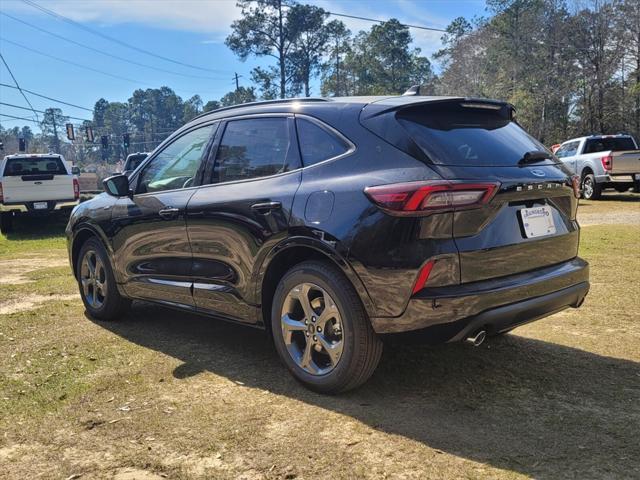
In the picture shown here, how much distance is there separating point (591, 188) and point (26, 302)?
16215mm

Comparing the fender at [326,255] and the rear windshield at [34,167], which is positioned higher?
the rear windshield at [34,167]

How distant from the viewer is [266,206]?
3.66 meters

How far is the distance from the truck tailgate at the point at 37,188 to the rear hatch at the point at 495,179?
42.8 feet

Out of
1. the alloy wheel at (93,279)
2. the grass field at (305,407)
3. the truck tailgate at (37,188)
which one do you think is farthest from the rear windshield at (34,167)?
the grass field at (305,407)

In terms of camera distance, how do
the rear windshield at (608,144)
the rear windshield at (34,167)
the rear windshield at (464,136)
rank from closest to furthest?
the rear windshield at (464,136) → the rear windshield at (34,167) → the rear windshield at (608,144)

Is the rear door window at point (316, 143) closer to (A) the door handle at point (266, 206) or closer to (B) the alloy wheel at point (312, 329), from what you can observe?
(A) the door handle at point (266, 206)

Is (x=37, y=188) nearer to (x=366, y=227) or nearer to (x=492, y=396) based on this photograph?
(x=366, y=227)

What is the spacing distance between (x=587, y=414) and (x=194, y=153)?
127 inches

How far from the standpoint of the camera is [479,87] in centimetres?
4972

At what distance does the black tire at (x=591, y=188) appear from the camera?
17.5 meters

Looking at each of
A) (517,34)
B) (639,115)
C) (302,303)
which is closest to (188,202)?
(302,303)

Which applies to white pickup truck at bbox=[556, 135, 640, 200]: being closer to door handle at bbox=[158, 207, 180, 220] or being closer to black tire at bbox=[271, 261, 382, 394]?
door handle at bbox=[158, 207, 180, 220]

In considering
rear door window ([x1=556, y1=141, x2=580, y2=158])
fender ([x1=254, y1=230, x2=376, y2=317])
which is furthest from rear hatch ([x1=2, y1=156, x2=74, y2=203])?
rear door window ([x1=556, y1=141, x2=580, y2=158])

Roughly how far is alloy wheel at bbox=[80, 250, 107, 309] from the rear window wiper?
371cm
